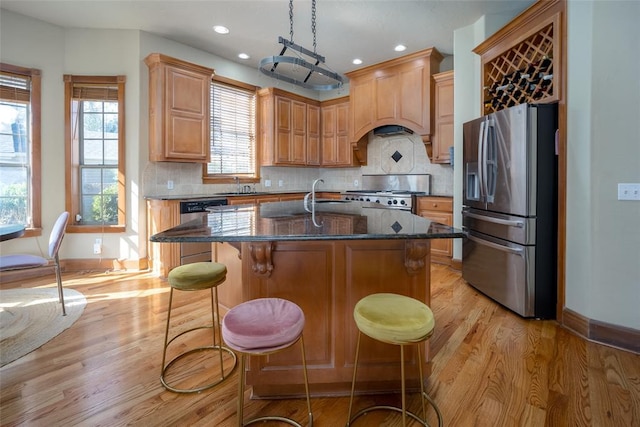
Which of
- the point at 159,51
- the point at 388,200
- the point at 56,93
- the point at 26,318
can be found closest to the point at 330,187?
the point at 388,200

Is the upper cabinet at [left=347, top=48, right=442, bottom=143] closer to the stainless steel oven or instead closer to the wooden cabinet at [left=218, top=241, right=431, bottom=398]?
the stainless steel oven

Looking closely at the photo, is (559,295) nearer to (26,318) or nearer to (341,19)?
(341,19)

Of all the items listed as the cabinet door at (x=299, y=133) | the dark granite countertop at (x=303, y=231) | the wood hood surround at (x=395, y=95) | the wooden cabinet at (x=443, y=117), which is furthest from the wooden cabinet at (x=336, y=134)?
the dark granite countertop at (x=303, y=231)

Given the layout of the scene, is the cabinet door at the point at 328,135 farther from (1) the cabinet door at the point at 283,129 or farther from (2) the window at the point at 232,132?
(2) the window at the point at 232,132

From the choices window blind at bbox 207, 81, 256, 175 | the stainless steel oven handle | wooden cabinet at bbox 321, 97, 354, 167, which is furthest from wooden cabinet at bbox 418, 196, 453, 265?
window blind at bbox 207, 81, 256, 175

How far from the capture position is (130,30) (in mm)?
4102

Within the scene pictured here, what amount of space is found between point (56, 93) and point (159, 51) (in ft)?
4.29

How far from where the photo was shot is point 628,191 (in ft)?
7.53

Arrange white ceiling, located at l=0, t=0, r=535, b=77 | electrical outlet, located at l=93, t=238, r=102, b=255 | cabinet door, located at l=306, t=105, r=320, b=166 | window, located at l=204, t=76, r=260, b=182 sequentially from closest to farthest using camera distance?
white ceiling, located at l=0, t=0, r=535, b=77 < electrical outlet, located at l=93, t=238, r=102, b=255 < window, located at l=204, t=76, r=260, b=182 < cabinet door, located at l=306, t=105, r=320, b=166

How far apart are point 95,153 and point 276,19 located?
2.78m

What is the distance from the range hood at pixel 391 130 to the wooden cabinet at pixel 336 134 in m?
0.66

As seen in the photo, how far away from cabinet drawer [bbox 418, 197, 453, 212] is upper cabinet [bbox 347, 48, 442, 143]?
2.90ft

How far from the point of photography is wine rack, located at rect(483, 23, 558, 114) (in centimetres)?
283

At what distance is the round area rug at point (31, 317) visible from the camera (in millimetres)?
Result: 2299
